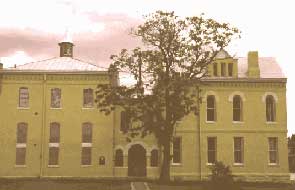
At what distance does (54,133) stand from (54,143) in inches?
34.1

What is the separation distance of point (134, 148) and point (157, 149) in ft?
6.77

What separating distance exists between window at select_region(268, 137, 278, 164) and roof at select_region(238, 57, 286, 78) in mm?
5759

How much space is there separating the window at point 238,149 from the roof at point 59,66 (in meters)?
13.4

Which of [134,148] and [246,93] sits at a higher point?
[246,93]

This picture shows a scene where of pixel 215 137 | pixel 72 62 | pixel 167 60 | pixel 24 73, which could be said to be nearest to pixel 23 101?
pixel 24 73

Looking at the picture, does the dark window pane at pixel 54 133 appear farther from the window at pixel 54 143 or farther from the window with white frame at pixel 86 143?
the window with white frame at pixel 86 143

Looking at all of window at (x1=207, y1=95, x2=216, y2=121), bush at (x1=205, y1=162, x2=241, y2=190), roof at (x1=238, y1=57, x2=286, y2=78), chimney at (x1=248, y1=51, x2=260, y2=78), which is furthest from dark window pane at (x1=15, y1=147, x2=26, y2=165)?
chimney at (x1=248, y1=51, x2=260, y2=78)

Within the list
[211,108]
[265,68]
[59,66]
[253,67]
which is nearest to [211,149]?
[211,108]

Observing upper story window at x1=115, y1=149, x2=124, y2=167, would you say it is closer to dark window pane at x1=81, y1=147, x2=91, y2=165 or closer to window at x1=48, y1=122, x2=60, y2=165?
dark window pane at x1=81, y1=147, x2=91, y2=165

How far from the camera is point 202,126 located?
141 ft

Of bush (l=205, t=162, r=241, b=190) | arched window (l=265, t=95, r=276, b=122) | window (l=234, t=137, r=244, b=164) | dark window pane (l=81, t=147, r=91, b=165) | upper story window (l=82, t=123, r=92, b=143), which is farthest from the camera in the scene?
arched window (l=265, t=95, r=276, b=122)

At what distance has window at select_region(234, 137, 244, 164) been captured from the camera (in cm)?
4303

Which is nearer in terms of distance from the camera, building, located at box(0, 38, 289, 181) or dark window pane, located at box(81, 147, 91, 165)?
building, located at box(0, 38, 289, 181)

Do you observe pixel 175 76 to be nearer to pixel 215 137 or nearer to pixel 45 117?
pixel 215 137
